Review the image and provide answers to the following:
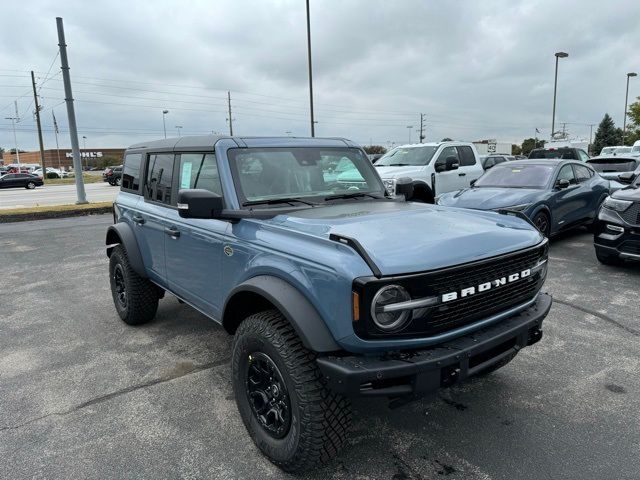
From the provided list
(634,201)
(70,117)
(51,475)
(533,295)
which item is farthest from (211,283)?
(70,117)

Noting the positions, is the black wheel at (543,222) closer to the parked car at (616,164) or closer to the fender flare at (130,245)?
the fender flare at (130,245)

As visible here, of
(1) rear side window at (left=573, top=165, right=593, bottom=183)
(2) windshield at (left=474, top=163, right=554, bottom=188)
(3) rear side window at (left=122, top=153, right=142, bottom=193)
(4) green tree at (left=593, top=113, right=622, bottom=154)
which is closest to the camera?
(3) rear side window at (left=122, top=153, right=142, bottom=193)

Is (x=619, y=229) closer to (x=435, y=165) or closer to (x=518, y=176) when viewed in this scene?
(x=518, y=176)

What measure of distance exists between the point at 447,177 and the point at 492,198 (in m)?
3.60

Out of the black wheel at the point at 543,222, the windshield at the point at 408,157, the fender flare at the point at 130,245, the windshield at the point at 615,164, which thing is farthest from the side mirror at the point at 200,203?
the windshield at the point at 615,164

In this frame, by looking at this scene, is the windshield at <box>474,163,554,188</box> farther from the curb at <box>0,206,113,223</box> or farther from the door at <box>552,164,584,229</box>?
the curb at <box>0,206,113,223</box>

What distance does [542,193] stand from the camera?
7.84m

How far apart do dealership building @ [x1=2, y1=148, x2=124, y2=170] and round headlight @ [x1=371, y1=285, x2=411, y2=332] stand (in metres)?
95.0

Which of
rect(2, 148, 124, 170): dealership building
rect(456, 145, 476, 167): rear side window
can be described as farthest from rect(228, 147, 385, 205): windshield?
rect(2, 148, 124, 170): dealership building

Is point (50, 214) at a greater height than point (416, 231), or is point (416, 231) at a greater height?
point (416, 231)

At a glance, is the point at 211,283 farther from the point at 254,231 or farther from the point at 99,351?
the point at 99,351

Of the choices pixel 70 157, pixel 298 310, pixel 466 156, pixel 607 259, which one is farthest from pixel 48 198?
pixel 70 157

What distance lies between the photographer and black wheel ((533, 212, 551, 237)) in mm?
7707

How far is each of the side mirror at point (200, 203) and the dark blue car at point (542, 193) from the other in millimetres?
5584
